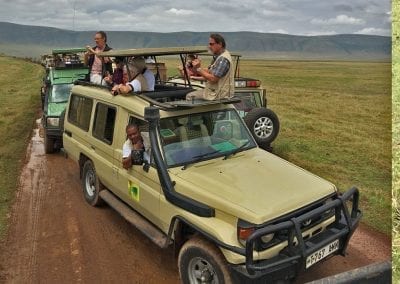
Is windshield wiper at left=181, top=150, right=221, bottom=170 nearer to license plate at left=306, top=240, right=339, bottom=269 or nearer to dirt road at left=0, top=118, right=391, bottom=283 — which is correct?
dirt road at left=0, top=118, right=391, bottom=283

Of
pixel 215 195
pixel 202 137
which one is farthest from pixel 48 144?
pixel 215 195

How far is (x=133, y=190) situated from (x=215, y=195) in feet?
5.26

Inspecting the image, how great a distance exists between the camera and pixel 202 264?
14.3 feet

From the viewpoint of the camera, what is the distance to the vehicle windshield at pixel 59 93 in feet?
38.0

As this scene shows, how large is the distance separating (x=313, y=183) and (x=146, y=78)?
341 centimetres

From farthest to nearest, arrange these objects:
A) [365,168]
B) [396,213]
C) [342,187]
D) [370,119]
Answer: [370,119]
[365,168]
[342,187]
[396,213]

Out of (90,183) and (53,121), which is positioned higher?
(53,121)

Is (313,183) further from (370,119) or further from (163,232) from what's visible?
(370,119)

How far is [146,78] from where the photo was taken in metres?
6.95

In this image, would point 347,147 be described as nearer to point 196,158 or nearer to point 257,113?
point 257,113

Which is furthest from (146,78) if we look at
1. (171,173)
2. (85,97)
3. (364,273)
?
(364,273)

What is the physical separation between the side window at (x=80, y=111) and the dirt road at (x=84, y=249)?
1.38 m

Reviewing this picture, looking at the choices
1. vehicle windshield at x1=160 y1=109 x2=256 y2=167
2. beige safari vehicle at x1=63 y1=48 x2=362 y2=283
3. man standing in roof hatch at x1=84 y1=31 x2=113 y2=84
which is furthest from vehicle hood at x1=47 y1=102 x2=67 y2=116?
vehicle windshield at x1=160 y1=109 x2=256 y2=167

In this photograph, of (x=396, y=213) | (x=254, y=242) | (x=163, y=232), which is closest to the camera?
(x=396, y=213)
